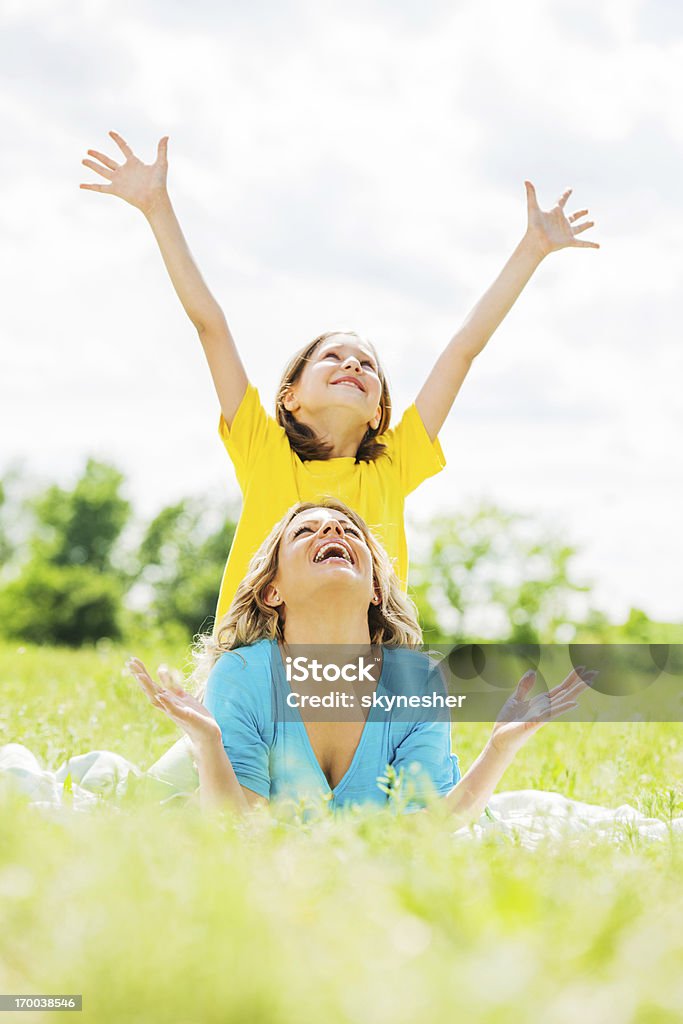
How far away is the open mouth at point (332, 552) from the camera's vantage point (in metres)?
3.81

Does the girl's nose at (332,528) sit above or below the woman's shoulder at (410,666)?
above

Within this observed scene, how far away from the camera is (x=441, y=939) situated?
1.49 m

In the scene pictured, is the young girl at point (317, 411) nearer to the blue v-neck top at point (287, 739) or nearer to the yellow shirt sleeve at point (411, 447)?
the yellow shirt sleeve at point (411, 447)

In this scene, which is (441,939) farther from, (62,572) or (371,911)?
(62,572)

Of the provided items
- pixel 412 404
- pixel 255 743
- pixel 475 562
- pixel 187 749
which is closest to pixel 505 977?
pixel 255 743

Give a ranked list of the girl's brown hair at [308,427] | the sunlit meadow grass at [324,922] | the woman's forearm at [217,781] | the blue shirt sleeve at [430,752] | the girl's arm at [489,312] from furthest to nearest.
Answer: the girl's arm at [489,312] → the girl's brown hair at [308,427] → the blue shirt sleeve at [430,752] → the woman's forearm at [217,781] → the sunlit meadow grass at [324,922]

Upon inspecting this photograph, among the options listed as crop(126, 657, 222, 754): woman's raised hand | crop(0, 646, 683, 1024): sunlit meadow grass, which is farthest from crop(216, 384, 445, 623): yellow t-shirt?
crop(0, 646, 683, 1024): sunlit meadow grass

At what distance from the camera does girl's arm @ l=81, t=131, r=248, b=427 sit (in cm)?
480

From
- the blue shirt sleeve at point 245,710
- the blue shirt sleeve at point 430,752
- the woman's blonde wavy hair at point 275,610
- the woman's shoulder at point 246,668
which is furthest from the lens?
the woman's blonde wavy hair at point 275,610

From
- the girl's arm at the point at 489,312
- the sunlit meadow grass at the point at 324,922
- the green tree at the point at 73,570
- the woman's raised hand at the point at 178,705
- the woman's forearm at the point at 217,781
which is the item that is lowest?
the sunlit meadow grass at the point at 324,922

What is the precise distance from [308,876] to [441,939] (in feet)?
1.27

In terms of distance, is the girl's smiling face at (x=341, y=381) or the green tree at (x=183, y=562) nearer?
the girl's smiling face at (x=341, y=381)

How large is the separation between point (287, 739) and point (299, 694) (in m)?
0.19

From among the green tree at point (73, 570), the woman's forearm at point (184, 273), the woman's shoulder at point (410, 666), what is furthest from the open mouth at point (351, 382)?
the green tree at point (73, 570)
